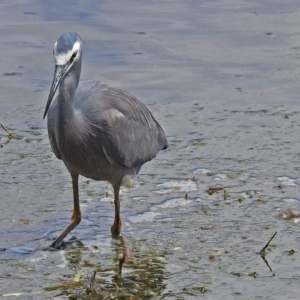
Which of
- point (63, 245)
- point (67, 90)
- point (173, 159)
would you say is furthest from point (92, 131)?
point (173, 159)

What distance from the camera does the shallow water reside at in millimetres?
6227

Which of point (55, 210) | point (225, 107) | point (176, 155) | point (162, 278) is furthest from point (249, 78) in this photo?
point (162, 278)

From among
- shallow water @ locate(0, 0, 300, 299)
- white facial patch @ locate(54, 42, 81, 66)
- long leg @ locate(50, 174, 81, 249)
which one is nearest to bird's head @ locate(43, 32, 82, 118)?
white facial patch @ locate(54, 42, 81, 66)

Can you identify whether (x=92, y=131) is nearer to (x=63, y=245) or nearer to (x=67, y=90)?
(x=67, y=90)

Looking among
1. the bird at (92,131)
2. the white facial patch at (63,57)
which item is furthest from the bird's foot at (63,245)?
the white facial patch at (63,57)

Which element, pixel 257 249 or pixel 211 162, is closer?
pixel 257 249

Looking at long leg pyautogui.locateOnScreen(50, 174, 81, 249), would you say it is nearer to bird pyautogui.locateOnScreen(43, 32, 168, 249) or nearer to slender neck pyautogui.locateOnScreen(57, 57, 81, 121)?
bird pyautogui.locateOnScreen(43, 32, 168, 249)

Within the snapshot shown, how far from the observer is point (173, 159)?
836 cm

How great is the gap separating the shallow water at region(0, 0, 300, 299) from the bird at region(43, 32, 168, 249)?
31 centimetres

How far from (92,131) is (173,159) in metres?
1.68

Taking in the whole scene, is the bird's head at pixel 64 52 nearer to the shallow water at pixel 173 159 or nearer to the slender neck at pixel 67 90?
the slender neck at pixel 67 90

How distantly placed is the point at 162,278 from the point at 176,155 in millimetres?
2398

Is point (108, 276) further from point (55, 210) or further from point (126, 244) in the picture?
point (55, 210)

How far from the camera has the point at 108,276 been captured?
20.2 ft
